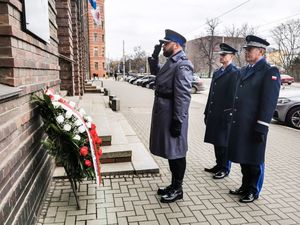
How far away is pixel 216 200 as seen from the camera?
3.75 meters

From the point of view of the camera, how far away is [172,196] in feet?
12.0

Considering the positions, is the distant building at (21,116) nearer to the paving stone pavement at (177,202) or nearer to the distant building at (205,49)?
the paving stone pavement at (177,202)

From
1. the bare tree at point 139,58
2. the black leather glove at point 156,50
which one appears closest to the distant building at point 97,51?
the bare tree at point 139,58

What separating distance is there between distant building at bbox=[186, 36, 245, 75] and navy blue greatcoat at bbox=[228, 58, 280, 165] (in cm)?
5392

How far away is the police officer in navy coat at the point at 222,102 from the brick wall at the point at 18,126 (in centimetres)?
247

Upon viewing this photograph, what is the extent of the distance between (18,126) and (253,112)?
260cm

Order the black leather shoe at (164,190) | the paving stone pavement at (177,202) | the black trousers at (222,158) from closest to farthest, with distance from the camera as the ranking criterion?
the paving stone pavement at (177,202) → the black leather shoe at (164,190) → the black trousers at (222,158)

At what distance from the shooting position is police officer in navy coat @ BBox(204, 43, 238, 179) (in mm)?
4297

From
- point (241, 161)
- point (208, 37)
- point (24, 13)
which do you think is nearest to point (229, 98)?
point (241, 161)

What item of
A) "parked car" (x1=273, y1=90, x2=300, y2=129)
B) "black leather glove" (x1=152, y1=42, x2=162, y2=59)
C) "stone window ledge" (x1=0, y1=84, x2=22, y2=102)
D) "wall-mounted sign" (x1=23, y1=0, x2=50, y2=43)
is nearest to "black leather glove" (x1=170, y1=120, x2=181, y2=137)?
"black leather glove" (x1=152, y1=42, x2=162, y2=59)

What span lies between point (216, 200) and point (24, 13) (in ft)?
10.0

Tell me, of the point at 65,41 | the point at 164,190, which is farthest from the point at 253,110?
the point at 65,41

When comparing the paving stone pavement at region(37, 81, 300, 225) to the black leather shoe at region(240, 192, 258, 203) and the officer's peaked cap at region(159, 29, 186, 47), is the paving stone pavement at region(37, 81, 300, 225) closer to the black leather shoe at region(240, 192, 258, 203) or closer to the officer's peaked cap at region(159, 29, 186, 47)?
the black leather shoe at region(240, 192, 258, 203)

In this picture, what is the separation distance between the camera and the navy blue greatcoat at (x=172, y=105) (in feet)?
11.0
